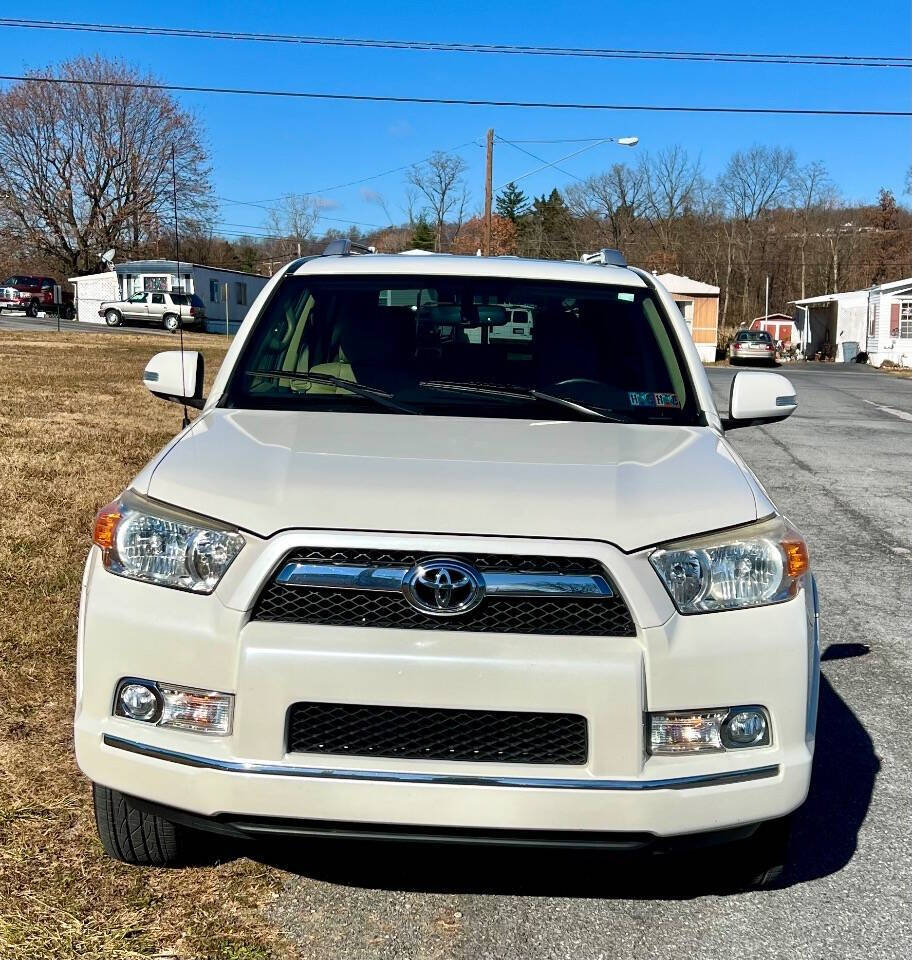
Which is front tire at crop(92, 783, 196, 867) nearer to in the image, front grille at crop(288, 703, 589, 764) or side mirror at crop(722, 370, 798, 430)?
front grille at crop(288, 703, 589, 764)

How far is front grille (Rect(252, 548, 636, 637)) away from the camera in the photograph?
249cm

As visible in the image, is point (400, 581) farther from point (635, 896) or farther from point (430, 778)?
point (635, 896)

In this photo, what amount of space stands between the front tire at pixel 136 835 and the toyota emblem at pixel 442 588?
3.33ft

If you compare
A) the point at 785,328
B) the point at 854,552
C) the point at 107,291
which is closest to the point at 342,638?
the point at 854,552

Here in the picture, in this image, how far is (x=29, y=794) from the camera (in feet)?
11.3

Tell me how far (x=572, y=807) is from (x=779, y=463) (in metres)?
10.4

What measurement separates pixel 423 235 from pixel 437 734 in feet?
244

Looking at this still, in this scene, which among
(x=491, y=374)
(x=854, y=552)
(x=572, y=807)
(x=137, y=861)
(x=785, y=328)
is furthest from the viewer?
(x=785, y=328)

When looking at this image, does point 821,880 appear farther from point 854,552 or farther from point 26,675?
point 854,552

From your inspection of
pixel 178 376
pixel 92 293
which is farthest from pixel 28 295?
pixel 178 376

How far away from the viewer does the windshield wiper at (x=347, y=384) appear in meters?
3.58

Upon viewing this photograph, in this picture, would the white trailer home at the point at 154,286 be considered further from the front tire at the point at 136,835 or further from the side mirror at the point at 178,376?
the front tire at the point at 136,835

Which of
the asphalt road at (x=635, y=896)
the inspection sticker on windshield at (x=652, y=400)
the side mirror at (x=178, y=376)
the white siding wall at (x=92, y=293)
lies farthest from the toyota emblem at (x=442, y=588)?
the white siding wall at (x=92, y=293)

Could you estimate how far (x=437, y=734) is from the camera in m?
2.49
